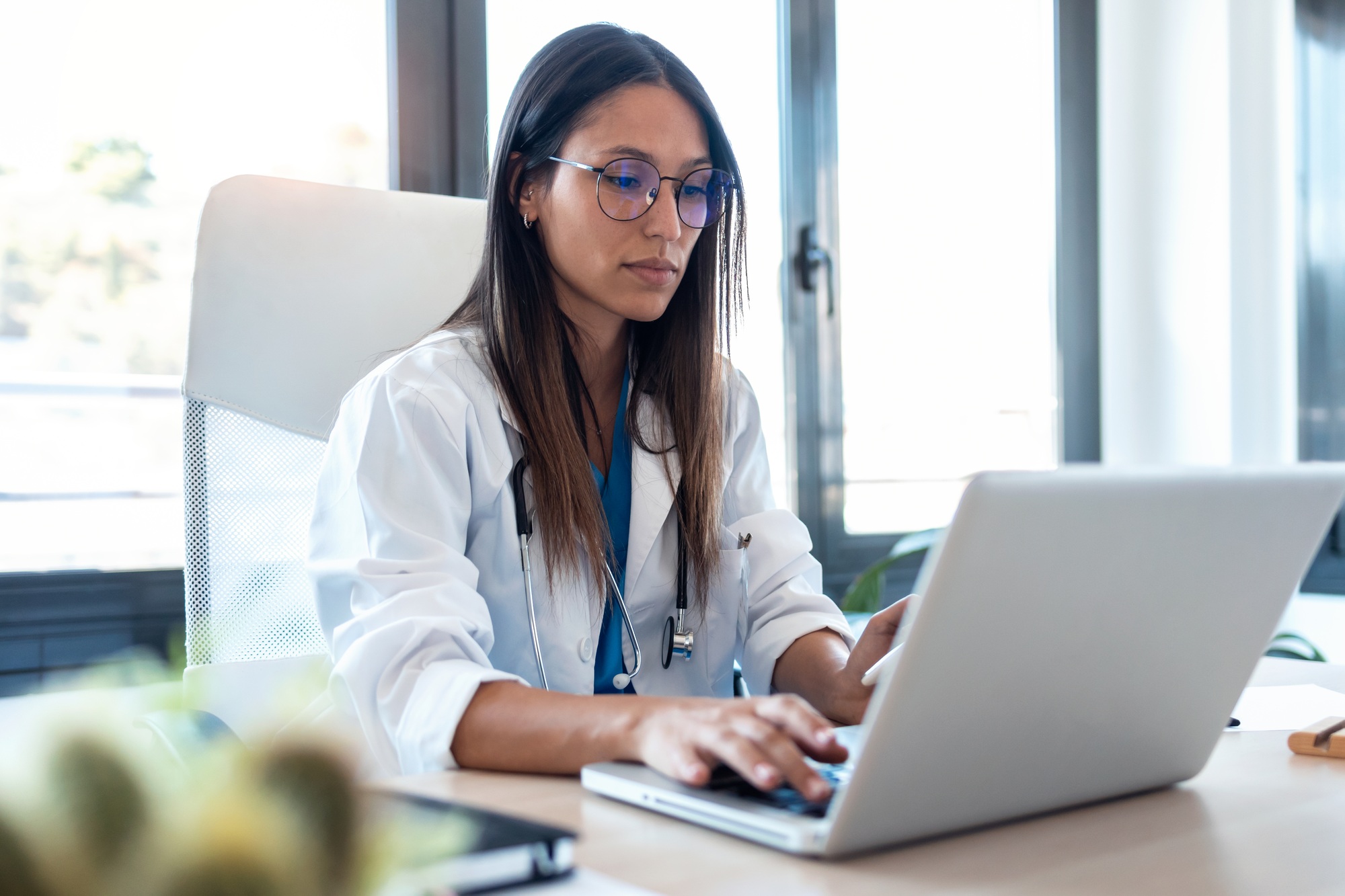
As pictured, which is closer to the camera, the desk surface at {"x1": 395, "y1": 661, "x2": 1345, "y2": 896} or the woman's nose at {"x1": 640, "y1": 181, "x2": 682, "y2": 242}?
the desk surface at {"x1": 395, "y1": 661, "x2": 1345, "y2": 896}

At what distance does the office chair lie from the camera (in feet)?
3.80

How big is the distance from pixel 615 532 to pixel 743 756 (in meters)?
0.64

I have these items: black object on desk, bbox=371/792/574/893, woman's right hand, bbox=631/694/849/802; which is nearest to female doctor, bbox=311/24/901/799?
woman's right hand, bbox=631/694/849/802

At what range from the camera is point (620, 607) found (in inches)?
46.3

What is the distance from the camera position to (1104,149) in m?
2.87

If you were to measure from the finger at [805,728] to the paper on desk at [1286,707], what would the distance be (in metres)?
0.37

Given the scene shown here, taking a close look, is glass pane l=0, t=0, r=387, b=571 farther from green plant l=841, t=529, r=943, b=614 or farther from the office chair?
green plant l=841, t=529, r=943, b=614

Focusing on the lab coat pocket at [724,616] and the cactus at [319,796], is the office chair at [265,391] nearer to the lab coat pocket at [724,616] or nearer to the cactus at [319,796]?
the lab coat pocket at [724,616]

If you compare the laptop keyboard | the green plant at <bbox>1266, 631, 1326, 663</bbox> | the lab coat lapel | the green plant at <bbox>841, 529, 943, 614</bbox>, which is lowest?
the green plant at <bbox>1266, 631, 1326, 663</bbox>

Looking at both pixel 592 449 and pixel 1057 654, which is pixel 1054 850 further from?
pixel 592 449

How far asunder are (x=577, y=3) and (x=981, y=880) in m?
1.95

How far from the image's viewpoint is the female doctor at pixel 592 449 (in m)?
1.01

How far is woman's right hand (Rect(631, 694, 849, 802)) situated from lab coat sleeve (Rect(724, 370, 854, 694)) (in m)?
0.54

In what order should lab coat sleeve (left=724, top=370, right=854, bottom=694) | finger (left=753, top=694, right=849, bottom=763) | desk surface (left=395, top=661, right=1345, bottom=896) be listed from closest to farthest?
desk surface (left=395, top=661, right=1345, bottom=896)
finger (left=753, top=694, right=849, bottom=763)
lab coat sleeve (left=724, top=370, right=854, bottom=694)
